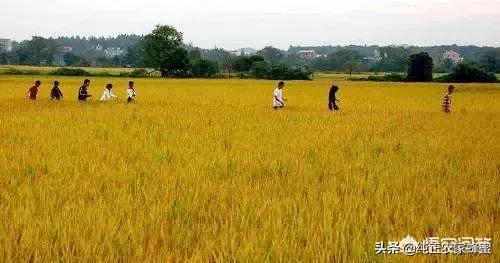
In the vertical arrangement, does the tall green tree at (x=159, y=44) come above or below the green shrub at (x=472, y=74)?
above

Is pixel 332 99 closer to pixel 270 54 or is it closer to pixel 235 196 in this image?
pixel 235 196

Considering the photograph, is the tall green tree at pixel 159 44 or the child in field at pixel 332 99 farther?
the tall green tree at pixel 159 44

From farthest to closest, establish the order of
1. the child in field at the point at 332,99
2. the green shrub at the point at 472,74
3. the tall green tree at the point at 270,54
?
the tall green tree at the point at 270,54
the green shrub at the point at 472,74
the child in field at the point at 332,99

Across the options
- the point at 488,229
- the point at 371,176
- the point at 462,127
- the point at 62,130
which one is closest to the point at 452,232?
the point at 488,229

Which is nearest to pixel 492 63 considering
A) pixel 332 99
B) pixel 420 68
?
pixel 420 68

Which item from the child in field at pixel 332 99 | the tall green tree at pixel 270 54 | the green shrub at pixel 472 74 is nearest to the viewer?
the child in field at pixel 332 99

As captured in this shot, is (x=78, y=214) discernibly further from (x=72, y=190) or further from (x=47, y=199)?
(x=72, y=190)

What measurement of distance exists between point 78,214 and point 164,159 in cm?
268

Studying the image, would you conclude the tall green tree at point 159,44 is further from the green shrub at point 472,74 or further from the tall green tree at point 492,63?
the tall green tree at point 492,63

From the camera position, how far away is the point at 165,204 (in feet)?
12.2

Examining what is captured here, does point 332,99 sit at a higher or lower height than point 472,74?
lower

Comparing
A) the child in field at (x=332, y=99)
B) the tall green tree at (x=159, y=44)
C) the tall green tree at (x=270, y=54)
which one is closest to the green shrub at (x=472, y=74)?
the tall green tree at (x=159, y=44)

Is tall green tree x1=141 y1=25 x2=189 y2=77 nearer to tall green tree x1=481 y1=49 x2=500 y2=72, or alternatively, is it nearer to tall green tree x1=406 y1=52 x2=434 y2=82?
tall green tree x1=406 y1=52 x2=434 y2=82

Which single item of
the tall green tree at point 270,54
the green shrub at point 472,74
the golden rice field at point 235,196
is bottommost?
the golden rice field at point 235,196
